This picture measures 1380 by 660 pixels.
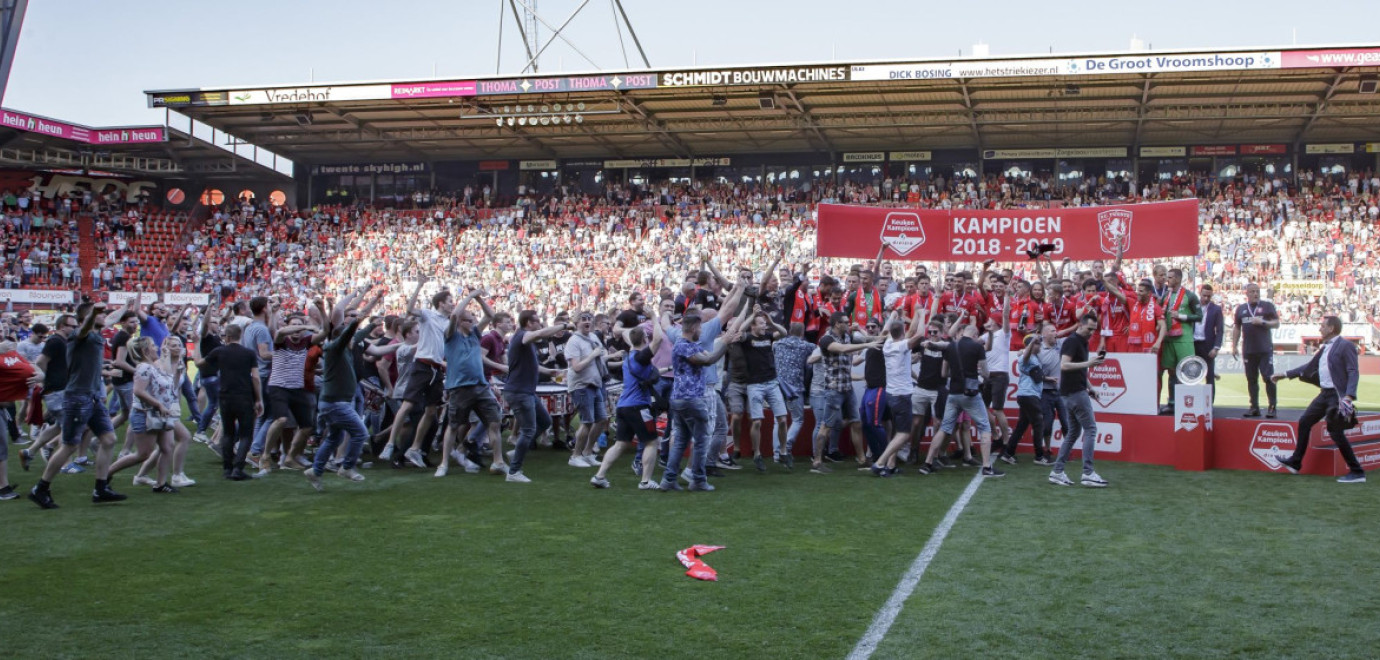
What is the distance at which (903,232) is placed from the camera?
17.0 m

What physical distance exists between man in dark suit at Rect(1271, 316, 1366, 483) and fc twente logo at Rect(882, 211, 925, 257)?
6.44 m

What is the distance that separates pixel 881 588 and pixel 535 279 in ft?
101

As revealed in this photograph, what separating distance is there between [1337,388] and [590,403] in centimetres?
800

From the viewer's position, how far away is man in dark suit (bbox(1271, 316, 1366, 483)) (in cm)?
1112

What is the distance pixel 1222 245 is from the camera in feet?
108

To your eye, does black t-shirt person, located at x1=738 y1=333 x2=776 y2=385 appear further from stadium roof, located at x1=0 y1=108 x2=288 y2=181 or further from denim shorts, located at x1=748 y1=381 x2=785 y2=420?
stadium roof, located at x1=0 y1=108 x2=288 y2=181

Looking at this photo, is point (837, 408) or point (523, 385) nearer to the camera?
Answer: point (523, 385)

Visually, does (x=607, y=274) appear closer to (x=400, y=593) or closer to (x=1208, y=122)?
(x=1208, y=122)

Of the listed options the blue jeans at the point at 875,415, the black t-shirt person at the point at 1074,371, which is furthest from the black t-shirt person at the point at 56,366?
the black t-shirt person at the point at 1074,371

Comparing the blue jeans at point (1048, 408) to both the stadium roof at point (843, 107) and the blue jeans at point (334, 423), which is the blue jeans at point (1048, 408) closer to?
the blue jeans at point (334, 423)

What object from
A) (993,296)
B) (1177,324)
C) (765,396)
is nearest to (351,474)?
(765,396)

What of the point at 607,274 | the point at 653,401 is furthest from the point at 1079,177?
the point at 653,401

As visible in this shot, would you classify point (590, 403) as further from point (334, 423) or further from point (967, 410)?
point (967, 410)

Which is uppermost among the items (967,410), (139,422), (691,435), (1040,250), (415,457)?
(1040,250)
